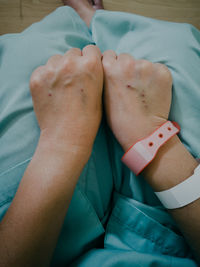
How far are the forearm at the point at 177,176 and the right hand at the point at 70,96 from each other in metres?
0.18

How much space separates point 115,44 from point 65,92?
37cm

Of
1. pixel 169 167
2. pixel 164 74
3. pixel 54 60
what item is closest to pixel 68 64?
pixel 54 60

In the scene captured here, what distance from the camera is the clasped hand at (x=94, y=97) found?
48cm

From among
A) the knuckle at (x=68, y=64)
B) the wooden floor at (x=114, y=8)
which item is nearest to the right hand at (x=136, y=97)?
the knuckle at (x=68, y=64)

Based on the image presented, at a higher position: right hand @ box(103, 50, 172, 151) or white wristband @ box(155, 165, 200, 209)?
right hand @ box(103, 50, 172, 151)

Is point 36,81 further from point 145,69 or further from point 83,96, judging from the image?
point 145,69

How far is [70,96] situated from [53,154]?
0.53 feet

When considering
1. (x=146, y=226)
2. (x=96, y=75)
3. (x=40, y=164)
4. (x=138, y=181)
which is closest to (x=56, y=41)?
(x=96, y=75)

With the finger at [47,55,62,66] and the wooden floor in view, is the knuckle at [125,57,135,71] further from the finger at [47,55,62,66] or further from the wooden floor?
the wooden floor

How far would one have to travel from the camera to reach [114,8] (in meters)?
1.04

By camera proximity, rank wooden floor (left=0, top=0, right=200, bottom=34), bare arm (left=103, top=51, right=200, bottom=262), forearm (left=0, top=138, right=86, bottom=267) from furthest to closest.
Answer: wooden floor (left=0, top=0, right=200, bottom=34) < bare arm (left=103, top=51, right=200, bottom=262) < forearm (left=0, top=138, right=86, bottom=267)

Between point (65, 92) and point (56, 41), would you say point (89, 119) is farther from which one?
point (56, 41)

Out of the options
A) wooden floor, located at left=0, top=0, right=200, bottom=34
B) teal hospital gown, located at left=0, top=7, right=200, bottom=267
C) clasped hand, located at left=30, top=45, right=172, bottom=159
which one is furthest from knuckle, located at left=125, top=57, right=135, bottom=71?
wooden floor, located at left=0, top=0, right=200, bottom=34

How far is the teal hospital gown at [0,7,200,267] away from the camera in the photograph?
490 millimetres
